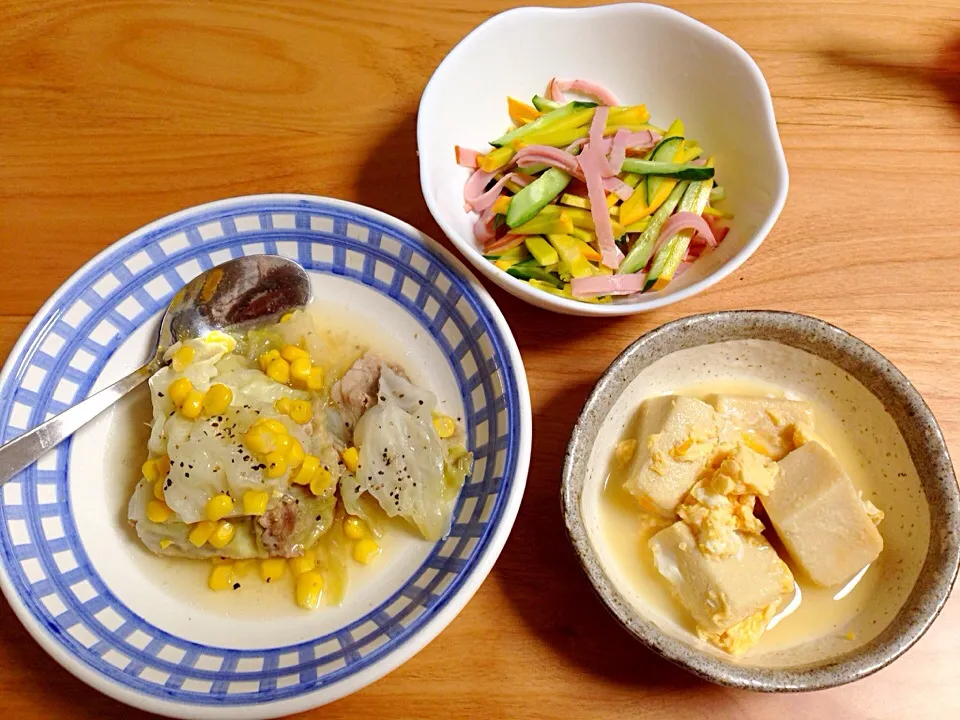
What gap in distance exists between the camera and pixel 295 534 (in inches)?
60.6

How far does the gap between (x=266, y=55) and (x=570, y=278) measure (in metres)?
1.25

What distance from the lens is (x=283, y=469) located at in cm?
148

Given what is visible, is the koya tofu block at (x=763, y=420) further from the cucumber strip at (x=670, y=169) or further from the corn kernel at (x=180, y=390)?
the corn kernel at (x=180, y=390)

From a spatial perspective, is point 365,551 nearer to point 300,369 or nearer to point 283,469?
point 283,469

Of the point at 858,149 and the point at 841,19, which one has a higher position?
the point at 841,19

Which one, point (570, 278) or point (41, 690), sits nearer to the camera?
point (41, 690)

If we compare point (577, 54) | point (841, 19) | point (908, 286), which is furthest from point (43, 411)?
point (841, 19)

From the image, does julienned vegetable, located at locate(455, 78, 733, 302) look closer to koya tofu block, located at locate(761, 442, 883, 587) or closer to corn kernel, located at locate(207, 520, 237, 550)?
koya tofu block, located at locate(761, 442, 883, 587)

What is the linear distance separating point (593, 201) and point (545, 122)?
0.97 ft

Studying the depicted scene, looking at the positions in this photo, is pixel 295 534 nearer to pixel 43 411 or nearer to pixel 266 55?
pixel 43 411

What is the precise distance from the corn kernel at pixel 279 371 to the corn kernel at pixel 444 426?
0.39 meters

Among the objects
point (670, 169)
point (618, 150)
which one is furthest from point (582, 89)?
point (670, 169)

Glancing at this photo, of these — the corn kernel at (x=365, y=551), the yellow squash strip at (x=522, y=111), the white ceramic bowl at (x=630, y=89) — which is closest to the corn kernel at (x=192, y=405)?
the corn kernel at (x=365, y=551)

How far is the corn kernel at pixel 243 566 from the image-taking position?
156 centimetres
